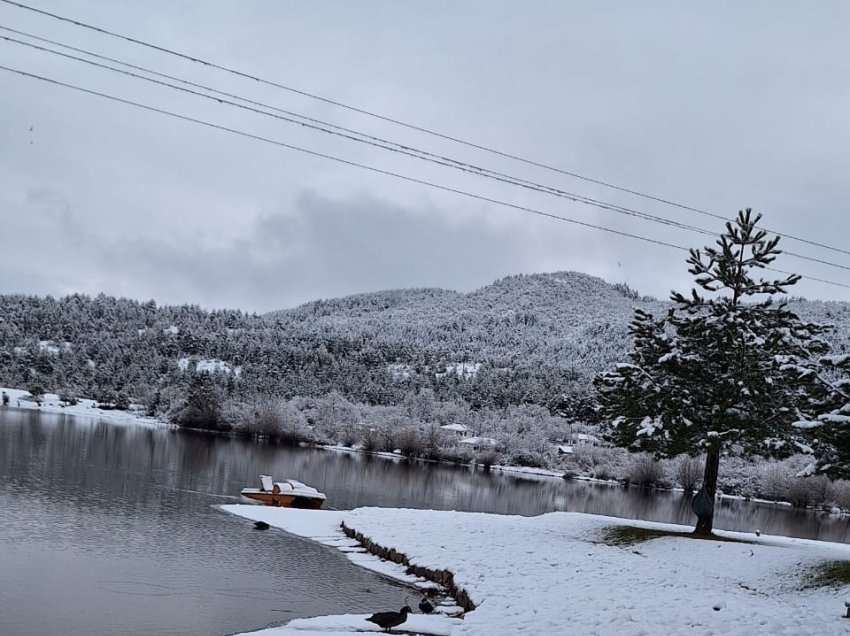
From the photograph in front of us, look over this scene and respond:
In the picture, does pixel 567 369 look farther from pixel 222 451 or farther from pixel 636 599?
pixel 636 599

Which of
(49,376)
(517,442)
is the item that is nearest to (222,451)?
(517,442)

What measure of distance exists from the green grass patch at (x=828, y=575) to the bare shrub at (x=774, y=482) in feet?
280

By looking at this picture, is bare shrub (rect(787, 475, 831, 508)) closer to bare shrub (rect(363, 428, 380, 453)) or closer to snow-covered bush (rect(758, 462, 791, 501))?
snow-covered bush (rect(758, 462, 791, 501))

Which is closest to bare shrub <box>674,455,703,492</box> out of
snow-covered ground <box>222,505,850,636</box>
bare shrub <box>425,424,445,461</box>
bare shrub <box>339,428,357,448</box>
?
bare shrub <box>425,424,445,461</box>

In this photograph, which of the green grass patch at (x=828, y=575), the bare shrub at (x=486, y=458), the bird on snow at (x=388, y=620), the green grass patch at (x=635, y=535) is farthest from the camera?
the bare shrub at (x=486, y=458)

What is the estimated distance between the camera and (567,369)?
187750mm

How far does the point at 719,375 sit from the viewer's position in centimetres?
2761

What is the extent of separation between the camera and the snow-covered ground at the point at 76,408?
13765 cm

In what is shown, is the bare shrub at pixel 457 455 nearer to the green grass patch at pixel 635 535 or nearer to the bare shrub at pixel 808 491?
the bare shrub at pixel 808 491

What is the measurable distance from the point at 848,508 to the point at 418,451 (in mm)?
57720

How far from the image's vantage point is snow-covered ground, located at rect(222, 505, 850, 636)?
14547 mm

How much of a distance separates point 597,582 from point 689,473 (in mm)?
86555

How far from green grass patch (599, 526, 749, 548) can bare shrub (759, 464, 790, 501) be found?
79.0 m

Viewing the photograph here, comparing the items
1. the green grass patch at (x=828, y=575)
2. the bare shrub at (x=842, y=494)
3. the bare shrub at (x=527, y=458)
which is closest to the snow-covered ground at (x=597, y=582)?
the green grass patch at (x=828, y=575)
